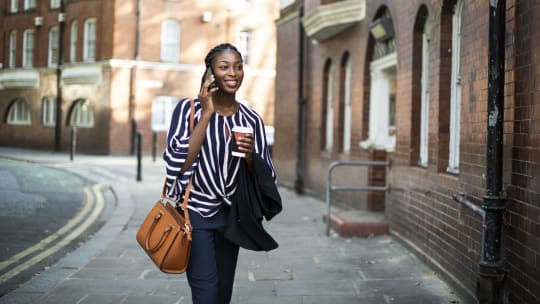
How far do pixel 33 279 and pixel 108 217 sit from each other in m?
4.45

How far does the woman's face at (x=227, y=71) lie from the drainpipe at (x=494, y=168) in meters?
1.94

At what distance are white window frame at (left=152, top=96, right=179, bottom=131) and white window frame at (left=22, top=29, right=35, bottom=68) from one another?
8.90 m

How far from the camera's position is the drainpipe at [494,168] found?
4656 mm

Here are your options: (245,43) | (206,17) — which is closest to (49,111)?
(206,17)

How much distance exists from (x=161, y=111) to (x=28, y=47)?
32.5 feet

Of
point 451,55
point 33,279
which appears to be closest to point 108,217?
point 33,279

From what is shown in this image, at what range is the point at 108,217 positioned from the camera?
1061cm

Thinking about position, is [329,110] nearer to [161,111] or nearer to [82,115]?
[161,111]

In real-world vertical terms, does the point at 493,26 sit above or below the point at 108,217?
above

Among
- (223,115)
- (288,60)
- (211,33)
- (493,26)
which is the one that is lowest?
(223,115)

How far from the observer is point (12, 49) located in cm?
3712

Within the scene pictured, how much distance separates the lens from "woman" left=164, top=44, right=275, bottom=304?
11.6ft

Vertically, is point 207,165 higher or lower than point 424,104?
lower

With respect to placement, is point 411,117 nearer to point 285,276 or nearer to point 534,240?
point 285,276
